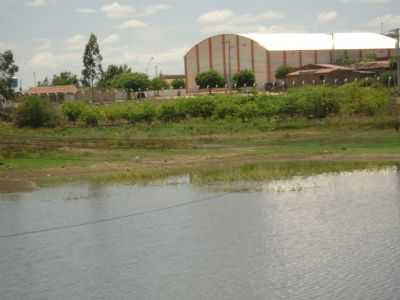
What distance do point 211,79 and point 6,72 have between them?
28011mm

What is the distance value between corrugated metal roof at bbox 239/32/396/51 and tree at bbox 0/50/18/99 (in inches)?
1359

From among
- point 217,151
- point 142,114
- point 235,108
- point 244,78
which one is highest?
point 244,78

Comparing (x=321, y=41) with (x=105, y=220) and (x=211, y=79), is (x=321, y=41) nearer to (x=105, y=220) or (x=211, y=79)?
(x=211, y=79)

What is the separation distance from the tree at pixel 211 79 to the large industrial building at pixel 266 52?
65.3 inches

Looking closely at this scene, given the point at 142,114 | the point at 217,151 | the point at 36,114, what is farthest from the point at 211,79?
the point at 217,151

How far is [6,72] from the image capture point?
257 feet

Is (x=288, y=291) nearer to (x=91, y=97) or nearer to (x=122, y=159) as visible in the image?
(x=122, y=159)

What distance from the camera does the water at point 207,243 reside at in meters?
11.7

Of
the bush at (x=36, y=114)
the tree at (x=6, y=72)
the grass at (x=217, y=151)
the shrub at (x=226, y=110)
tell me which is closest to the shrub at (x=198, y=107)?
the shrub at (x=226, y=110)

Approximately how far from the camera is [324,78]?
3482 inches

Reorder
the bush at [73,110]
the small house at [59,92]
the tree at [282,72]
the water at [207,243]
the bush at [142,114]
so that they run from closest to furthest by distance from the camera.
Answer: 1. the water at [207,243]
2. the bush at [142,114]
3. the bush at [73,110]
4. the tree at [282,72]
5. the small house at [59,92]

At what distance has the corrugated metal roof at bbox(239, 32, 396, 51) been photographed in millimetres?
102188

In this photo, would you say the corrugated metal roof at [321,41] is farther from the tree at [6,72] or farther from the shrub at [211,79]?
the tree at [6,72]

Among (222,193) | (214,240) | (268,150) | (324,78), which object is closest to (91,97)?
(324,78)
